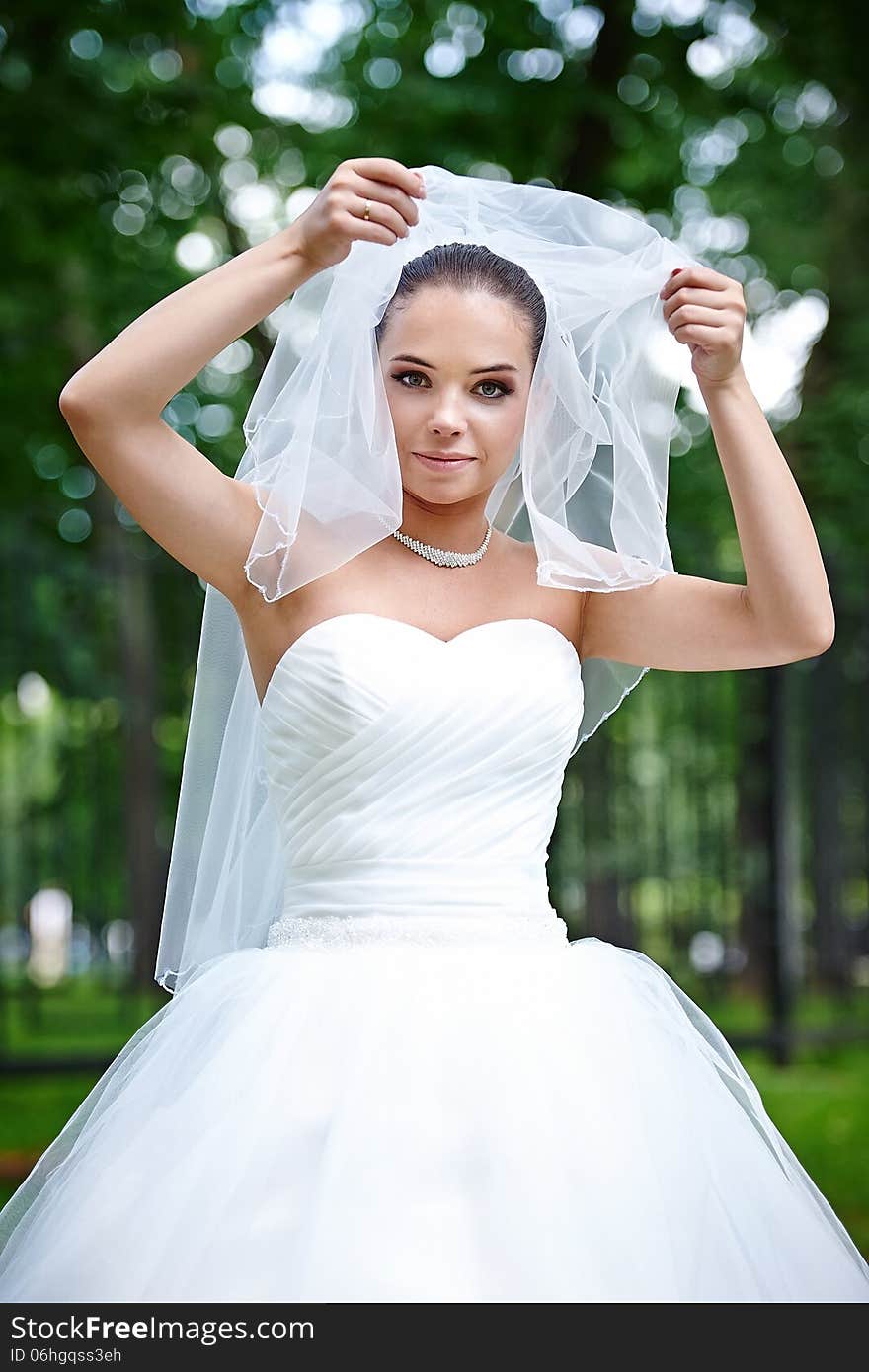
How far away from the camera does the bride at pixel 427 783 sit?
2.48 m

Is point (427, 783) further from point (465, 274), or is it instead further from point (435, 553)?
point (465, 274)

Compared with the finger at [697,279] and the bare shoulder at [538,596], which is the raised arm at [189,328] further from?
the bare shoulder at [538,596]

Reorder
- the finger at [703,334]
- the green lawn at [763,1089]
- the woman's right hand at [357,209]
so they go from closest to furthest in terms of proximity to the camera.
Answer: the woman's right hand at [357,209] → the finger at [703,334] → the green lawn at [763,1089]

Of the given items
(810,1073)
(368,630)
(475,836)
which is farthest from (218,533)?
(810,1073)

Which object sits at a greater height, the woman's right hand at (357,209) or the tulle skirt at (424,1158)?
the woman's right hand at (357,209)

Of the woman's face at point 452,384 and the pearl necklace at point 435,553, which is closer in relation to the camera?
the woman's face at point 452,384

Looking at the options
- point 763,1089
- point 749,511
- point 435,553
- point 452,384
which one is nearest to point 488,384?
point 452,384

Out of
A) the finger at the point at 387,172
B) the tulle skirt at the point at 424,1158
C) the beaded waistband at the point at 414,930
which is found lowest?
the tulle skirt at the point at 424,1158

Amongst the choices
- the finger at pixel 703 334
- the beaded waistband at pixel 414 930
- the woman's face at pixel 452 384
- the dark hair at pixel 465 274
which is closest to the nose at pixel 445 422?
the woman's face at pixel 452 384

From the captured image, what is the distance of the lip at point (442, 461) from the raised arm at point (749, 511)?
464 mm

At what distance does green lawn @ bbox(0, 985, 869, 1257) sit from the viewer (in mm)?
7516

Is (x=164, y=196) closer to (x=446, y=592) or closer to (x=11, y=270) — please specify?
(x=11, y=270)

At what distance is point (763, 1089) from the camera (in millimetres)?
9320

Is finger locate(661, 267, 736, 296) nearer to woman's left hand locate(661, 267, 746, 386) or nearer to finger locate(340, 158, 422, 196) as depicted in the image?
woman's left hand locate(661, 267, 746, 386)
